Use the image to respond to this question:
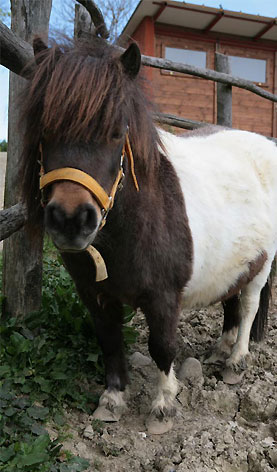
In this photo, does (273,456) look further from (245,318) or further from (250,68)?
(250,68)

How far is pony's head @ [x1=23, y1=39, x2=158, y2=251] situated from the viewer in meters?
1.81

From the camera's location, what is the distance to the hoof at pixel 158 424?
2703 millimetres

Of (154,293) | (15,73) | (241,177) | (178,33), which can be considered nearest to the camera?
(154,293)

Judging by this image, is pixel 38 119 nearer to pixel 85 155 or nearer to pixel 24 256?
pixel 85 155

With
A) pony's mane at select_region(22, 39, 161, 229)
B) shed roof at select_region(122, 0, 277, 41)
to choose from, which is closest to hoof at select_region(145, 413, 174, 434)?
pony's mane at select_region(22, 39, 161, 229)

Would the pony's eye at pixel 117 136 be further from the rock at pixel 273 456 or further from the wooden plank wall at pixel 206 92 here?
the wooden plank wall at pixel 206 92

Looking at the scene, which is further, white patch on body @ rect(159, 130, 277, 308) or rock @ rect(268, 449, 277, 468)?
white patch on body @ rect(159, 130, 277, 308)

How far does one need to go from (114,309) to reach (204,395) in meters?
0.82

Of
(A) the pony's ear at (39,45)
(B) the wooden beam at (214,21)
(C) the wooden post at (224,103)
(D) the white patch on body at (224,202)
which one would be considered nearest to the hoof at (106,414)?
(D) the white patch on body at (224,202)

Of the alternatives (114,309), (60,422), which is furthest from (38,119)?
(60,422)

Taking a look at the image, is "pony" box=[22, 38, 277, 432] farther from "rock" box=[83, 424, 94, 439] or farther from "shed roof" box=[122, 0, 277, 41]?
"shed roof" box=[122, 0, 277, 41]

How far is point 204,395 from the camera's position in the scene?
3000mm

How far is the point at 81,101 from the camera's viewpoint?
1.87 m

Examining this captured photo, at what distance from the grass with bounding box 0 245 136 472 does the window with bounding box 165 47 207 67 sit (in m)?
10.9
